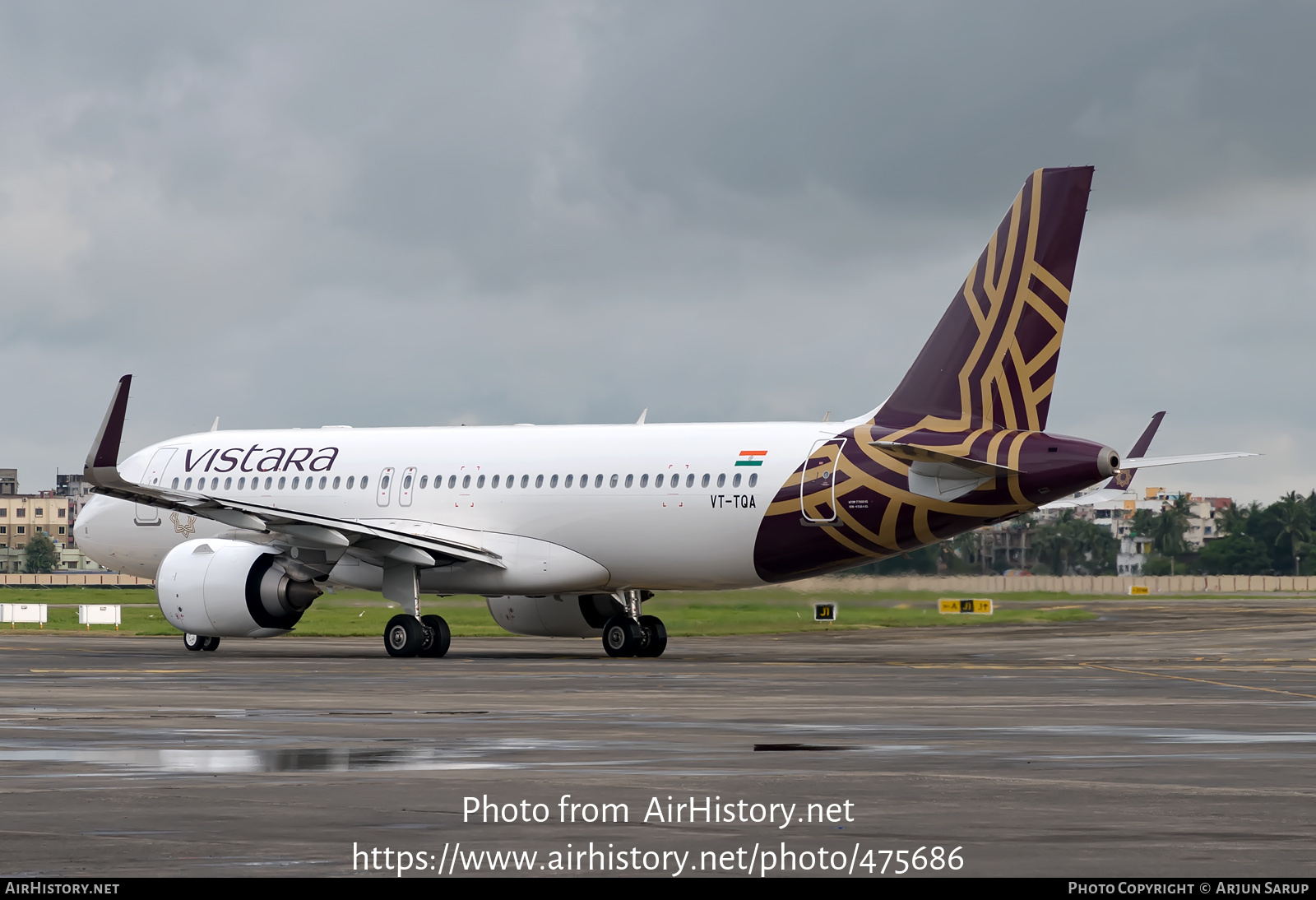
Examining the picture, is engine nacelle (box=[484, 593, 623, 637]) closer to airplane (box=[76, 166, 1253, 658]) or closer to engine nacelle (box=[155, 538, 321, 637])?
airplane (box=[76, 166, 1253, 658])

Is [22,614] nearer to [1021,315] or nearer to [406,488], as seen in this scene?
[406,488]

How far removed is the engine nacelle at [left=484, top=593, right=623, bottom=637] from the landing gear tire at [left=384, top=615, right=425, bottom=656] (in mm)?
4223

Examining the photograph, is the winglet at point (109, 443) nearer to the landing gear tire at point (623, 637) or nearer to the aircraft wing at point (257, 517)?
the aircraft wing at point (257, 517)

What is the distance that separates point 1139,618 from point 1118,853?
172ft

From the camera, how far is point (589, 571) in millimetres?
38500

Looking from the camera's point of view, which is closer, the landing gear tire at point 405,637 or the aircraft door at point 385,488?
the landing gear tire at point 405,637

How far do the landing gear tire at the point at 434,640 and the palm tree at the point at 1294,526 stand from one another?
146 metres

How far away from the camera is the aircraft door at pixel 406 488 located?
135 feet

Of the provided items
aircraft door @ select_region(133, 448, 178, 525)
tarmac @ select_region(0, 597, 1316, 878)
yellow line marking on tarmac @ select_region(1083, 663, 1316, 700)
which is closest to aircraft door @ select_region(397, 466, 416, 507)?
aircraft door @ select_region(133, 448, 178, 525)

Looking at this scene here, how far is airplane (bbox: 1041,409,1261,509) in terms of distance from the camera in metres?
36.8

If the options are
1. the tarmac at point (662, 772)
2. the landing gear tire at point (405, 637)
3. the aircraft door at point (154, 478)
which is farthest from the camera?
the aircraft door at point (154, 478)

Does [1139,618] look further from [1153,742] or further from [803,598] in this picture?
[1153,742]

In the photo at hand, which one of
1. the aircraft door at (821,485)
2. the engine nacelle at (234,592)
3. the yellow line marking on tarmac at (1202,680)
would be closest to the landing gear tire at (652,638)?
the aircraft door at (821,485)
